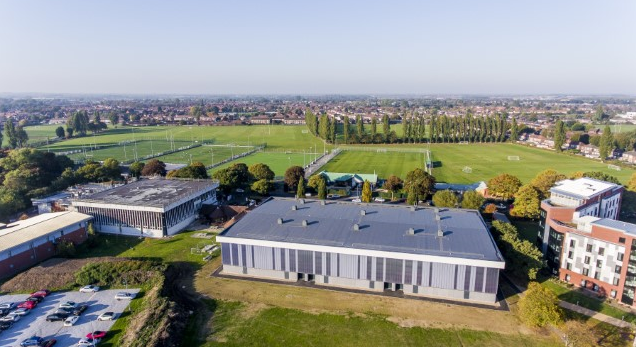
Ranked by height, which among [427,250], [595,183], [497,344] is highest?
[595,183]

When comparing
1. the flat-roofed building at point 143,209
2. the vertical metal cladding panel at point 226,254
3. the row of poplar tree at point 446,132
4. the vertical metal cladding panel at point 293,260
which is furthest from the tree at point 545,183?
the row of poplar tree at point 446,132

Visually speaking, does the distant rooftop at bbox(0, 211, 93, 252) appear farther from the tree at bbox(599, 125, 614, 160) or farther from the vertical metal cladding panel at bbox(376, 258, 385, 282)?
the tree at bbox(599, 125, 614, 160)

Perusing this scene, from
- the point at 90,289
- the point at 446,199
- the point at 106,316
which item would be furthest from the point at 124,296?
the point at 446,199

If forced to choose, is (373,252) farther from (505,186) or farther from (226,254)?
(505,186)

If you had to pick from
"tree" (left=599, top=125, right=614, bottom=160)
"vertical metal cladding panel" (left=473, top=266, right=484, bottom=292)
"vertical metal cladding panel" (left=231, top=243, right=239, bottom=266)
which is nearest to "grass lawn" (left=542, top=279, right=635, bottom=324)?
"vertical metal cladding panel" (left=473, top=266, right=484, bottom=292)

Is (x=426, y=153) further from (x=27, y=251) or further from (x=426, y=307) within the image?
(x=27, y=251)

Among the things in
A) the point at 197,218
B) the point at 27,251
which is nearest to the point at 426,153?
the point at 197,218

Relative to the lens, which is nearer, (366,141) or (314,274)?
(314,274)

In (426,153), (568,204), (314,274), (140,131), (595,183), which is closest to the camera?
(314,274)
